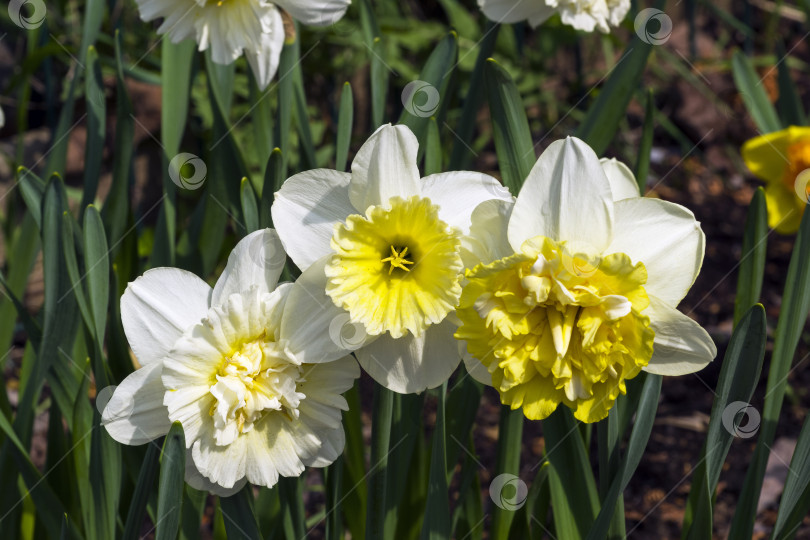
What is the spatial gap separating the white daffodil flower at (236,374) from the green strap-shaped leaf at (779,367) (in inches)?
21.4

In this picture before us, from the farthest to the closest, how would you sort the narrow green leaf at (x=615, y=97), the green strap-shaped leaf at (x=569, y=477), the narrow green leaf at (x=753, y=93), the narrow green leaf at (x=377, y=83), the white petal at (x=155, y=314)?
the narrow green leaf at (x=753, y=93), the narrow green leaf at (x=377, y=83), the narrow green leaf at (x=615, y=97), the green strap-shaped leaf at (x=569, y=477), the white petal at (x=155, y=314)

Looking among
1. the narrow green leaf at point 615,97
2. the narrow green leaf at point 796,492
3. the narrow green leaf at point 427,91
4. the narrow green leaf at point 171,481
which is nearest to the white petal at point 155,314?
the narrow green leaf at point 171,481

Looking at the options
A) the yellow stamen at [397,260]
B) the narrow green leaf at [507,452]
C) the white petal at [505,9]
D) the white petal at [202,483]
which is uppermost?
the white petal at [505,9]

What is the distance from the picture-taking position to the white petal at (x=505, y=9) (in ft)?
3.89

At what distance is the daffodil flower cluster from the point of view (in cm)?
72

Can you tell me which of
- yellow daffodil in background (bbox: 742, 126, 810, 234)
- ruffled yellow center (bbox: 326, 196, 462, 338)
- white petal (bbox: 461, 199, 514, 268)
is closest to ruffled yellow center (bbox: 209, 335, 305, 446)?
ruffled yellow center (bbox: 326, 196, 462, 338)

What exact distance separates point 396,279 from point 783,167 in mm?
1183

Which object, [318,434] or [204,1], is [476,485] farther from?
[204,1]

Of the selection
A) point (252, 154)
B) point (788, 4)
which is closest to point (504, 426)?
point (252, 154)

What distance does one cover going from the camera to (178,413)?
0.75 meters

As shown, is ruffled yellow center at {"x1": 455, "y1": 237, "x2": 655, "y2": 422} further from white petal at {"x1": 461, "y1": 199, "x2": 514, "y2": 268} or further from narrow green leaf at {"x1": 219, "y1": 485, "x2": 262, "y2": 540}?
narrow green leaf at {"x1": 219, "y1": 485, "x2": 262, "y2": 540}

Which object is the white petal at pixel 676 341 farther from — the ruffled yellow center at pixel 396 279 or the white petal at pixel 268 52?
the white petal at pixel 268 52

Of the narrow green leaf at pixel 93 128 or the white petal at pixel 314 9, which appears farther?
the narrow green leaf at pixel 93 128

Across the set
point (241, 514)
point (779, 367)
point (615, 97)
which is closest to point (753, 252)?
point (779, 367)
